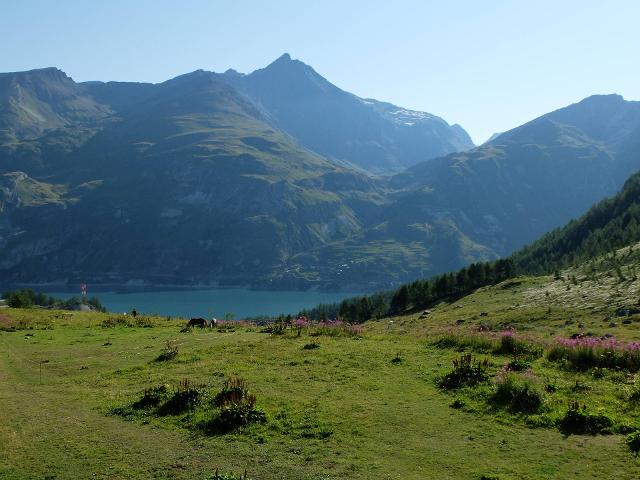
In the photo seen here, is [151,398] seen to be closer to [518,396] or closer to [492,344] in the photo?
[518,396]

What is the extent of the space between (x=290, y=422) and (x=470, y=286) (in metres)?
93.9

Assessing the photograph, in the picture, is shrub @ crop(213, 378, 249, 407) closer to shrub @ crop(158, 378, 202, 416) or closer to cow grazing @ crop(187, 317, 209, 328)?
shrub @ crop(158, 378, 202, 416)

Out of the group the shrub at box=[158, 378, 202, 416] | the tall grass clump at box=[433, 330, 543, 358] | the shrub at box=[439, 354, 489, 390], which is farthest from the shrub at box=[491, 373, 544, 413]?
the shrub at box=[158, 378, 202, 416]

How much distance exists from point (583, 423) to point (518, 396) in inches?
121

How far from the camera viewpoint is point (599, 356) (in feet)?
90.1

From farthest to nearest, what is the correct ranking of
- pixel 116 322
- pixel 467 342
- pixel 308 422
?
1. pixel 116 322
2. pixel 467 342
3. pixel 308 422

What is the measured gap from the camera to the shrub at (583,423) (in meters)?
19.1

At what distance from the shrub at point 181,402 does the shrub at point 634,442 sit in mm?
16945

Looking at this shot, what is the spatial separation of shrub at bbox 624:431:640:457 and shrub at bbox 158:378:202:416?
1694 cm

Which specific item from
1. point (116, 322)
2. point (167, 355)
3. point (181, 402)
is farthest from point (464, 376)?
point (116, 322)

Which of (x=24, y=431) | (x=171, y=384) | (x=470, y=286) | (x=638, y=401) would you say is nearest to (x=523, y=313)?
(x=470, y=286)

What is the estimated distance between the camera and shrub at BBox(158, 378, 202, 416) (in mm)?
23438

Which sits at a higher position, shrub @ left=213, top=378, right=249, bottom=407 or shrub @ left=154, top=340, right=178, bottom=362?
shrub @ left=213, top=378, right=249, bottom=407

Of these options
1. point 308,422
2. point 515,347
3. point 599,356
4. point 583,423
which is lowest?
point 308,422
